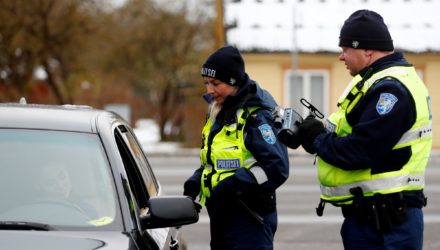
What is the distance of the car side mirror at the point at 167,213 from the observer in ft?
13.8

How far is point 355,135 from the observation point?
15.1 feet

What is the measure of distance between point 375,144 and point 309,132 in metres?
0.38

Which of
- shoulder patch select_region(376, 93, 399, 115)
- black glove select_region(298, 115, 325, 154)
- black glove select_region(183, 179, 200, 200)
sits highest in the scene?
shoulder patch select_region(376, 93, 399, 115)

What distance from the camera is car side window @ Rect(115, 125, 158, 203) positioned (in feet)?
15.7

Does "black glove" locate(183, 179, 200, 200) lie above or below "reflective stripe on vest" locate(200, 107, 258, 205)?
below

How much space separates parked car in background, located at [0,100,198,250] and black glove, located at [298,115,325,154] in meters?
0.75

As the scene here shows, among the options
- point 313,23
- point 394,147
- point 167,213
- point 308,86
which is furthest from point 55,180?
point 313,23

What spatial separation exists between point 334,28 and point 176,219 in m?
26.9

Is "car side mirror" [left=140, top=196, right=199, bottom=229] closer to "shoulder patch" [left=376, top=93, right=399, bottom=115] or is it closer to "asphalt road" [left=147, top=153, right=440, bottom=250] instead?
"shoulder patch" [left=376, top=93, right=399, bottom=115]

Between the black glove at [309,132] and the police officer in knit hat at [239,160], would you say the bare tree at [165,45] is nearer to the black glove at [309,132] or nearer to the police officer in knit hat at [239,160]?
the police officer in knit hat at [239,160]

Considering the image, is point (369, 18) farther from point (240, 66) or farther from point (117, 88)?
point (117, 88)

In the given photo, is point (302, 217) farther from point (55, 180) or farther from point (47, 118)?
point (55, 180)

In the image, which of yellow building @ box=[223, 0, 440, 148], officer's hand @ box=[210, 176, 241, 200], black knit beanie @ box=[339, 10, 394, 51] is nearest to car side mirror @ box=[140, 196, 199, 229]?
officer's hand @ box=[210, 176, 241, 200]

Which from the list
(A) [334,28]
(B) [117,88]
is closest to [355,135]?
(A) [334,28]
